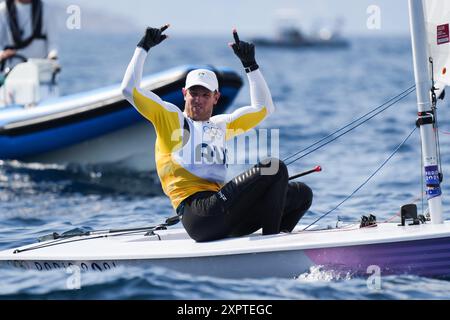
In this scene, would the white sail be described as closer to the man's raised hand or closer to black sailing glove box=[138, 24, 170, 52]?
the man's raised hand

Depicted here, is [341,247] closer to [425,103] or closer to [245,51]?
[425,103]

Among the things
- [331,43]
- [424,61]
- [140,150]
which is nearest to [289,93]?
[140,150]

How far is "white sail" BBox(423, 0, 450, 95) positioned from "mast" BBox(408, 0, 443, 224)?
0.52ft

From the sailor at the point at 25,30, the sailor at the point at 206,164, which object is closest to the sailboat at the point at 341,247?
the sailor at the point at 206,164

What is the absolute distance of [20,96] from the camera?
9414 millimetres

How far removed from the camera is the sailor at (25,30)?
379 inches

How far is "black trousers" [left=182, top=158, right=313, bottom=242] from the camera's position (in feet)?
16.0

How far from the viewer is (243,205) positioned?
4941mm

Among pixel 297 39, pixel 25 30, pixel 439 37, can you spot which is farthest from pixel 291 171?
pixel 297 39

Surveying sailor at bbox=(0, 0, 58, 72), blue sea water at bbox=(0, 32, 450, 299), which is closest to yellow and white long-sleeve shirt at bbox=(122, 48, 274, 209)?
blue sea water at bbox=(0, 32, 450, 299)

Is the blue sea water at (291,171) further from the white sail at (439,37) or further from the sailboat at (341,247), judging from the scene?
the white sail at (439,37)

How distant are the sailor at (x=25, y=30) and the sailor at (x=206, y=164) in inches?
199

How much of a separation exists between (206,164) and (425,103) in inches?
49.8
